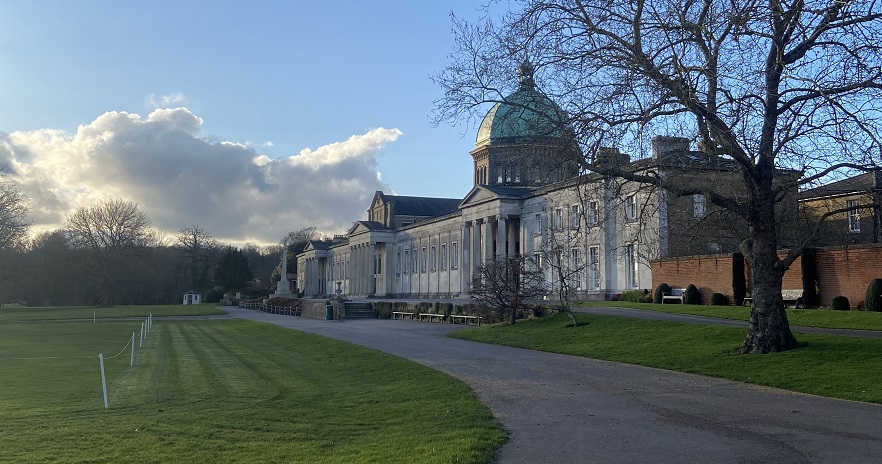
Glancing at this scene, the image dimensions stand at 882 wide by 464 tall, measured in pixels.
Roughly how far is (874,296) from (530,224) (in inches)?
1573

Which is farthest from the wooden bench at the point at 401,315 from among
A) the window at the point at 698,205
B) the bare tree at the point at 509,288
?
the window at the point at 698,205

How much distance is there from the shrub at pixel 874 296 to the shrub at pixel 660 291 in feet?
42.8

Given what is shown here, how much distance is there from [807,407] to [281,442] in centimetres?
880

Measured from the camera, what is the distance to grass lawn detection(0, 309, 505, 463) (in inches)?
407

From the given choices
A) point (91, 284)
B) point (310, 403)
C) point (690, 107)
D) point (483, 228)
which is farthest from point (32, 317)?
point (690, 107)

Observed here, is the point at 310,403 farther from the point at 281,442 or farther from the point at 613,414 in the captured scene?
the point at 613,414

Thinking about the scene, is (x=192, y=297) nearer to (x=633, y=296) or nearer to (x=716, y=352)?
(x=633, y=296)

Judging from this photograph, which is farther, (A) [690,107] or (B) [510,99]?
(B) [510,99]

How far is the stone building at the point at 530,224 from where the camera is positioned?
18.7m

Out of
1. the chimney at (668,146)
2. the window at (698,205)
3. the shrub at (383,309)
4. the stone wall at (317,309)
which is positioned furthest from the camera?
the stone wall at (317,309)

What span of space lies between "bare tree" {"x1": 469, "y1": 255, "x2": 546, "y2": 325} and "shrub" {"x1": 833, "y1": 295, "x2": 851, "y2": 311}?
1213 centimetres

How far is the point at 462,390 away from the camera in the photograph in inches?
621

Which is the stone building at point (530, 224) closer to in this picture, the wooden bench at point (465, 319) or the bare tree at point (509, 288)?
the bare tree at point (509, 288)

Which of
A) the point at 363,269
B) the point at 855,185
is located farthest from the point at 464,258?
the point at 855,185
